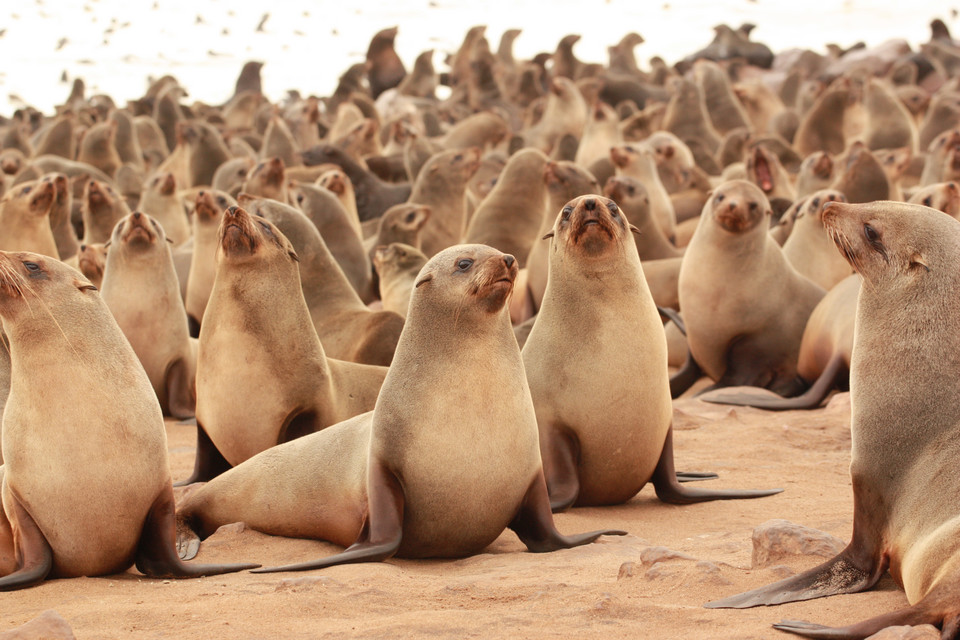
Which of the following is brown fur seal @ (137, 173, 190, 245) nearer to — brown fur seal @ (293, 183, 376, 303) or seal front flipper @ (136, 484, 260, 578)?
brown fur seal @ (293, 183, 376, 303)

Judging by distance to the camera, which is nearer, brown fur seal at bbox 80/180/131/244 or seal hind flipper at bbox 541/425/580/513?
seal hind flipper at bbox 541/425/580/513

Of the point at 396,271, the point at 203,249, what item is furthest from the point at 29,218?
the point at 396,271

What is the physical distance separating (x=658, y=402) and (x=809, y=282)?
318cm

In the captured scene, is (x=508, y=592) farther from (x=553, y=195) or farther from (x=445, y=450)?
(x=553, y=195)

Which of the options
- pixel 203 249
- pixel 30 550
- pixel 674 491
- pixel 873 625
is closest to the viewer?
pixel 873 625

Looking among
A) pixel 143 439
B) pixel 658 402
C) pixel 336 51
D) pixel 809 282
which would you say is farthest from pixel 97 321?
pixel 336 51

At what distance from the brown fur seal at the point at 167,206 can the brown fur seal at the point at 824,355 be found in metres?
5.75

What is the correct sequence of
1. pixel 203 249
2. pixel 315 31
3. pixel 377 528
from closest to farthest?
1. pixel 377 528
2. pixel 203 249
3. pixel 315 31

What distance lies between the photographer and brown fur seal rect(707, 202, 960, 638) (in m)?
3.32

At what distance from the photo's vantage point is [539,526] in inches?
169

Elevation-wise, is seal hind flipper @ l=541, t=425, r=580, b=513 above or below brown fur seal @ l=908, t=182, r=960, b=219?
below

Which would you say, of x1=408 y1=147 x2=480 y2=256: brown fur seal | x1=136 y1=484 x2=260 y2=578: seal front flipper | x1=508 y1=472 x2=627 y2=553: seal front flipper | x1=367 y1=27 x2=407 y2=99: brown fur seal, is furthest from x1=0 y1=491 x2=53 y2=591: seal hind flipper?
x1=367 y1=27 x2=407 y2=99: brown fur seal

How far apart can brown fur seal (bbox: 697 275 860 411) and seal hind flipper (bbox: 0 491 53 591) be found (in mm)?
3952

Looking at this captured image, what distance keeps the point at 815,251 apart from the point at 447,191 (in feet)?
13.6
